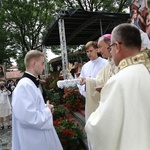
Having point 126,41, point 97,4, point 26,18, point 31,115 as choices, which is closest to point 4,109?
point 31,115

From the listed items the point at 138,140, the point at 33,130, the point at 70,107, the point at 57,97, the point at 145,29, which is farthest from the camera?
the point at 57,97

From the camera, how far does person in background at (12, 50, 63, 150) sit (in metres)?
A: 2.42

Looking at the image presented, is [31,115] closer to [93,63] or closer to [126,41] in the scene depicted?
[126,41]

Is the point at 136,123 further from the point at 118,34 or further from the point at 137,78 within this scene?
the point at 118,34

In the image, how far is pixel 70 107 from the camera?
24.4 feet

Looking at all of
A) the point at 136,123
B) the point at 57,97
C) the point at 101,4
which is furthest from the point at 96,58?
the point at 101,4

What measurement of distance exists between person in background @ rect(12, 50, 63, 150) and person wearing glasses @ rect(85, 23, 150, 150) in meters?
0.92

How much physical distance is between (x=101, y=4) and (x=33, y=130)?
770 inches

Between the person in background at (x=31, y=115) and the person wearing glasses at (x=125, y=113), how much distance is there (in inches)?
36.1

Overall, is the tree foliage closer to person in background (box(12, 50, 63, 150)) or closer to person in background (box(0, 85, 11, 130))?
person in background (box(0, 85, 11, 130))

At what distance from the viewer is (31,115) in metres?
2.40

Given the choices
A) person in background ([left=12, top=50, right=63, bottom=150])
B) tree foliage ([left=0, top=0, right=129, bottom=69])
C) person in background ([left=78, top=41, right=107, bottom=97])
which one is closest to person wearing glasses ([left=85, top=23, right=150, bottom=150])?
person in background ([left=12, top=50, right=63, bottom=150])

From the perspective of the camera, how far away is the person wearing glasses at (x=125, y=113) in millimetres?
1584

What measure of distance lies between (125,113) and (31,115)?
117 cm
